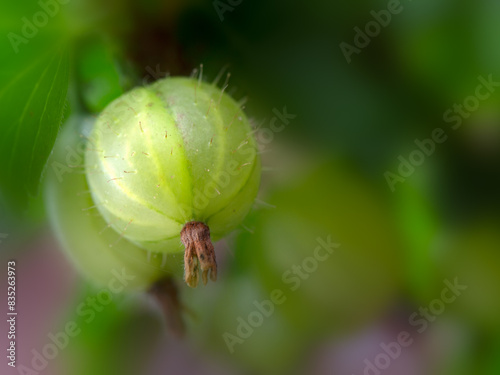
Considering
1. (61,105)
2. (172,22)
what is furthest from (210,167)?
(172,22)

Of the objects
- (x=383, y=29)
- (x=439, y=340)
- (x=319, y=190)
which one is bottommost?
(x=439, y=340)

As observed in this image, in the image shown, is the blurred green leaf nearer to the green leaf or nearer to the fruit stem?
the green leaf

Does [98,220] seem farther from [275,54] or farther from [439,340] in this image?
[439,340]

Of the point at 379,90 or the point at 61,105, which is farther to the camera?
the point at 379,90

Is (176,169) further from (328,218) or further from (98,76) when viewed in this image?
(328,218)

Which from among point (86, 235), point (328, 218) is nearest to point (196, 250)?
point (86, 235)

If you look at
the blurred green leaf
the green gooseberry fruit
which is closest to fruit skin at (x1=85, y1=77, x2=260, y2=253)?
the green gooseberry fruit
